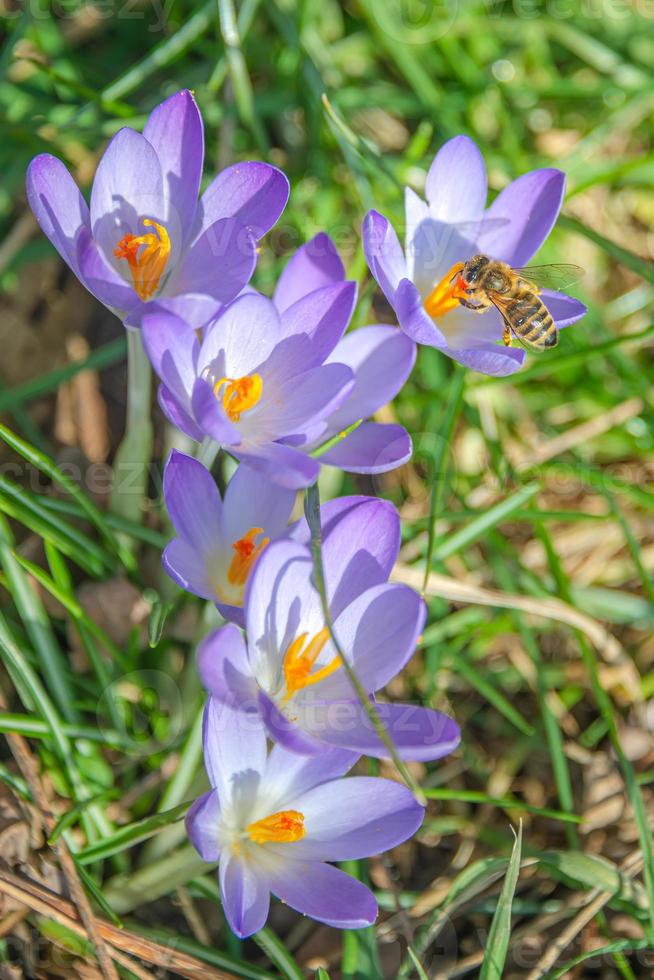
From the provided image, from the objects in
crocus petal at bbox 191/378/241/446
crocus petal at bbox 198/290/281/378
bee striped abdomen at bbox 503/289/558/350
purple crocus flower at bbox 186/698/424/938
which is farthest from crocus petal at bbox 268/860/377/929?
bee striped abdomen at bbox 503/289/558/350

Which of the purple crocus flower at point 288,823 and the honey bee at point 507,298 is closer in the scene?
the purple crocus flower at point 288,823

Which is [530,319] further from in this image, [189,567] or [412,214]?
[189,567]

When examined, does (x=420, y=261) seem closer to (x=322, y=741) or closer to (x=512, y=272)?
(x=512, y=272)

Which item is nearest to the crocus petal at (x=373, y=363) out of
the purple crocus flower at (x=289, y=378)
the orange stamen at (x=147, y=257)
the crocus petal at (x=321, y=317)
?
the purple crocus flower at (x=289, y=378)

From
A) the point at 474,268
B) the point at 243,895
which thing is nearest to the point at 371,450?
the point at 474,268

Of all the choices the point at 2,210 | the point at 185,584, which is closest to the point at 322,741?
the point at 185,584

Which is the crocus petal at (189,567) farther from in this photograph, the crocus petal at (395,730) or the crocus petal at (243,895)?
the crocus petal at (243,895)
